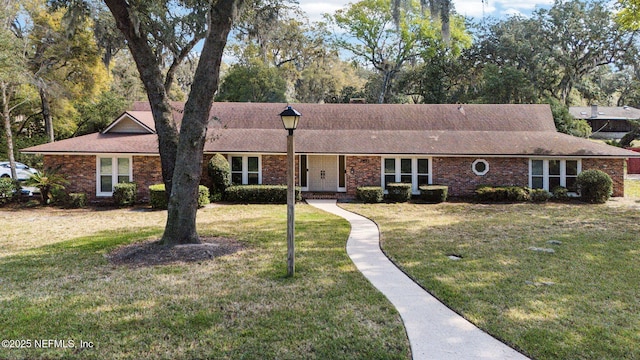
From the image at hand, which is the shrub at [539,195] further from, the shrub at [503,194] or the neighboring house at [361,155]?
the neighboring house at [361,155]

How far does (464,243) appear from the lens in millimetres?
9164

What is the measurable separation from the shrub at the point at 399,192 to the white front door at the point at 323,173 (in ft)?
10.3

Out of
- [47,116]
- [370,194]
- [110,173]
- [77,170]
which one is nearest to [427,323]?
[370,194]

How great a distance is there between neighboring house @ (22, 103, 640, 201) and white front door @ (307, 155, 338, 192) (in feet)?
0.16

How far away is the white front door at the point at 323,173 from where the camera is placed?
1902 cm

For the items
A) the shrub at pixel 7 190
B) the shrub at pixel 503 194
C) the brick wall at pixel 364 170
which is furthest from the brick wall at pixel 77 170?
the shrub at pixel 503 194

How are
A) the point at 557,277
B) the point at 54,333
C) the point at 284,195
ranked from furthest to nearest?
the point at 284,195
the point at 557,277
the point at 54,333

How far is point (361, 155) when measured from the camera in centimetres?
1745

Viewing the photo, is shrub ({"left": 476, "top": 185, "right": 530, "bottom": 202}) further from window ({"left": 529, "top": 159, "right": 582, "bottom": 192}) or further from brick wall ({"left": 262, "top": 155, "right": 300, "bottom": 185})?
brick wall ({"left": 262, "top": 155, "right": 300, "bottom": 185})

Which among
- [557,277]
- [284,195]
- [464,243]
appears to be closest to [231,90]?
[284,195]

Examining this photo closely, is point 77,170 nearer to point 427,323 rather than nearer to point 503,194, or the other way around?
point 427,323

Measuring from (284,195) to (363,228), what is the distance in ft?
20.1

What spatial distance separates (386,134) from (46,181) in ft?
47.7

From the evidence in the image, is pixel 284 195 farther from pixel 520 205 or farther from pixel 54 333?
pixel 54 333
